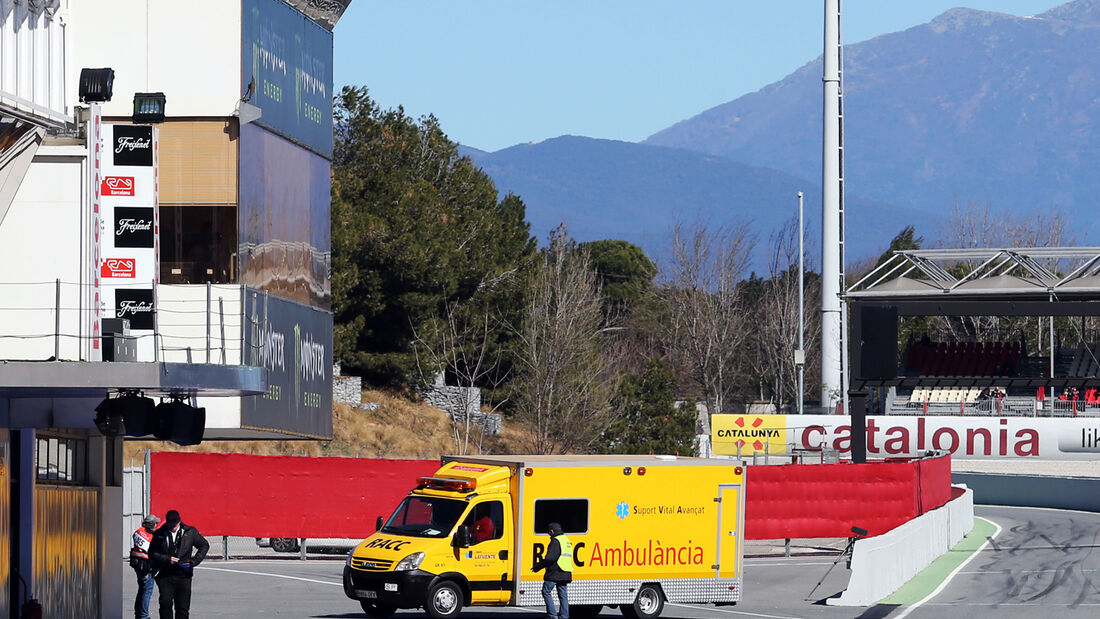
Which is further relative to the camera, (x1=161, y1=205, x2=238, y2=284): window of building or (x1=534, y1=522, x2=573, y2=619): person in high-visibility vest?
(x1=161, y1=205, x2=238, y2=284): window of building

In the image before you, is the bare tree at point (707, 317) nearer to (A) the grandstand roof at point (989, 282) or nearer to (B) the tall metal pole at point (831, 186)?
(B) the tall metal pole at point (831, 186)

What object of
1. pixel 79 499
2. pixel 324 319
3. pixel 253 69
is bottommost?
pixel 79 499

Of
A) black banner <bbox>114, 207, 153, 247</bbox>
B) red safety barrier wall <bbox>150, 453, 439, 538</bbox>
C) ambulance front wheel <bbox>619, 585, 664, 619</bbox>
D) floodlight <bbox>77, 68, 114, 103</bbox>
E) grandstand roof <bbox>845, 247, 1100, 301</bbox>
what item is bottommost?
ambulance front wheel <bbox>619, 585, 664, 619</bbox>

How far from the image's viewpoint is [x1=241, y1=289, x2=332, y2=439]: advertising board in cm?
2497

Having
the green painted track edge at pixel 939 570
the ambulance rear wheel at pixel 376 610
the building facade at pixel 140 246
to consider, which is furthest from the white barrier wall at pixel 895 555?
the building facade at pixel 140 246

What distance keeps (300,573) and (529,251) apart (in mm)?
50360

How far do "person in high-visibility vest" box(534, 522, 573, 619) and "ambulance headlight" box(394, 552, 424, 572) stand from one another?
1824 mm

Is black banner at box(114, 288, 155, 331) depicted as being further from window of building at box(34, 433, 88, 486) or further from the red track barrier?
the red track barrier

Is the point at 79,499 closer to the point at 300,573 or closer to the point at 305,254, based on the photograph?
the point at 305,254

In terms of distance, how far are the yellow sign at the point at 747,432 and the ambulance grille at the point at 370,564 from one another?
135 ft

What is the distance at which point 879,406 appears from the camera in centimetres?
7138

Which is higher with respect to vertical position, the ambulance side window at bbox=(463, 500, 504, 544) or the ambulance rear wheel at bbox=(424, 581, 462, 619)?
the ambulance side window at bbox=(463, 500, 504, 544)

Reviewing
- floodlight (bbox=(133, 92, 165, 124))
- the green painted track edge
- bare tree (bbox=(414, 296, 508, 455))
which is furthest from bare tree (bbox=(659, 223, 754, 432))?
floodlight (bbox=(133, 92, 165, 124))

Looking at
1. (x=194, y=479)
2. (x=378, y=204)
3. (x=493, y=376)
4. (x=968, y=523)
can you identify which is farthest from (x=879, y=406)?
(x=194, y=479)
